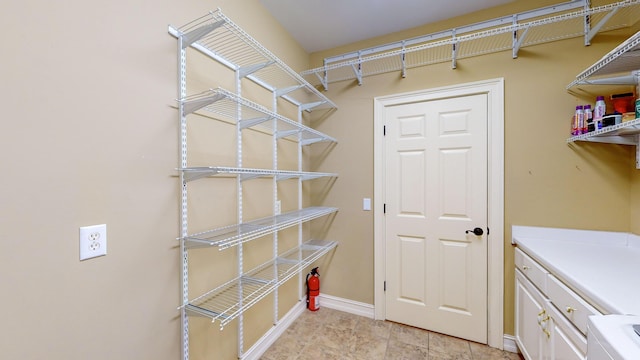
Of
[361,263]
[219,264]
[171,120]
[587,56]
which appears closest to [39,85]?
[171,120]

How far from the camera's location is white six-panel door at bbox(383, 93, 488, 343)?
2.01 m

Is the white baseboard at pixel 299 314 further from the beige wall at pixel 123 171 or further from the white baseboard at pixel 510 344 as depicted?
the beige wall at pixel 123 171

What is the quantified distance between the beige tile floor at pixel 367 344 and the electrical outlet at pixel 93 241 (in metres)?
1.46

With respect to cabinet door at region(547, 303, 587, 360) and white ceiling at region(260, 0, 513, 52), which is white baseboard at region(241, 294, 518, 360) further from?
white ceiling at region(260, 0, 513, 52)

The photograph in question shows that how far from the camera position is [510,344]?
6.29ft

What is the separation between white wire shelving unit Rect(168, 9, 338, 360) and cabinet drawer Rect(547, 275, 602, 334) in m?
1.49

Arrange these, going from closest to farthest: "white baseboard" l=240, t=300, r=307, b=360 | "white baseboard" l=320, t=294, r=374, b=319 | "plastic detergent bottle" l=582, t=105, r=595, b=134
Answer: "plastic detergent bottle" l=582, t=105, r=595, b=134
"white baseboard" l=240, t=300, r=307, b=360
"white baseboard" l=320, t=294, r=374, b=319

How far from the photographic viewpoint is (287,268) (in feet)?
6.52

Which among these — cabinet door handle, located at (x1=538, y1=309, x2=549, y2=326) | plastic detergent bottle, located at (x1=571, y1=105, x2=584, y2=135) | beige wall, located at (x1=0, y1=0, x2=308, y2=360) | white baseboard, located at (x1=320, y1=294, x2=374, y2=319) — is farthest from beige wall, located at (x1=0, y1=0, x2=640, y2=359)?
white baseboard, located at (x1=320, y1=294, x2=374, y2=319)

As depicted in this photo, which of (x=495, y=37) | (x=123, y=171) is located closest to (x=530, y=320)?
(x=495, y=37)

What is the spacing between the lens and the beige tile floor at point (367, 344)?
185 cm

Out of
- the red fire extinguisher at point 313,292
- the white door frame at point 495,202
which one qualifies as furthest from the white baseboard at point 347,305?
the white door frame at point 495,202

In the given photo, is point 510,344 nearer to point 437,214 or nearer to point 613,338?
point 437,214

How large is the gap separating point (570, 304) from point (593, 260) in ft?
1.44
